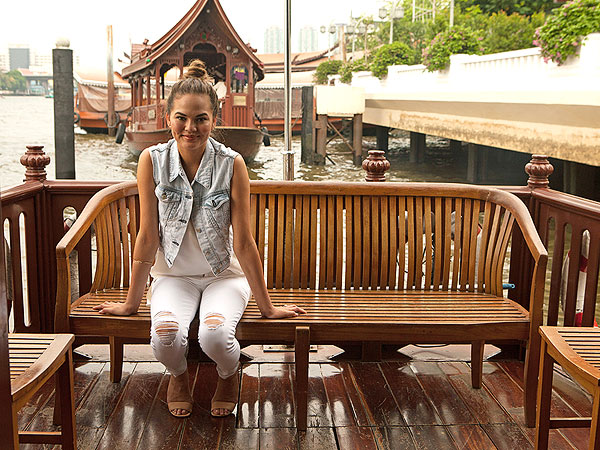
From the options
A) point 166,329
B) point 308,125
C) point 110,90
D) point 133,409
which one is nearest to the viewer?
point 166,329

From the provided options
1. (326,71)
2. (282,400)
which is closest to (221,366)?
(282,400)

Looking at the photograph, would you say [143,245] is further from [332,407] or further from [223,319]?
[332,407]

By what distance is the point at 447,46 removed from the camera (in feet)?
50.5

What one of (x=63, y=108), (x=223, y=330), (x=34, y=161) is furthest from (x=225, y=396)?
(x=63, y=108)

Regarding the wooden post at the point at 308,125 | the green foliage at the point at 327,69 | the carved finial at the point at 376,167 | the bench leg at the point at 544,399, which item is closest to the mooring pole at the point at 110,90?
the green foliage at the point at 327,69

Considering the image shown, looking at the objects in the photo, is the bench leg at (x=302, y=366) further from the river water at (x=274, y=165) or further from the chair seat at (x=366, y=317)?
the river water at (x=274, y=165)

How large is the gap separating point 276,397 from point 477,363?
0.82m

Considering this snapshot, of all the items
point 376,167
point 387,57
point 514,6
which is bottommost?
point 376,167

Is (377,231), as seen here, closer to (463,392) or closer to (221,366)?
(463,392)

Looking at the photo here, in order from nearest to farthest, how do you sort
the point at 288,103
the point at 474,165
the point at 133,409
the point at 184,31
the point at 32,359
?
the point at 32,359 < the point at 133,409 < the point at 288,103 < the point at 474,165 < the point at 184,31

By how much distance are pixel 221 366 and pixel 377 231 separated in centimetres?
96

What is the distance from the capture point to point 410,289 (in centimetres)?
310

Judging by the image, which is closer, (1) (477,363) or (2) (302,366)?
(2) (302,366)

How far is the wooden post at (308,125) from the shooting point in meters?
19.7
